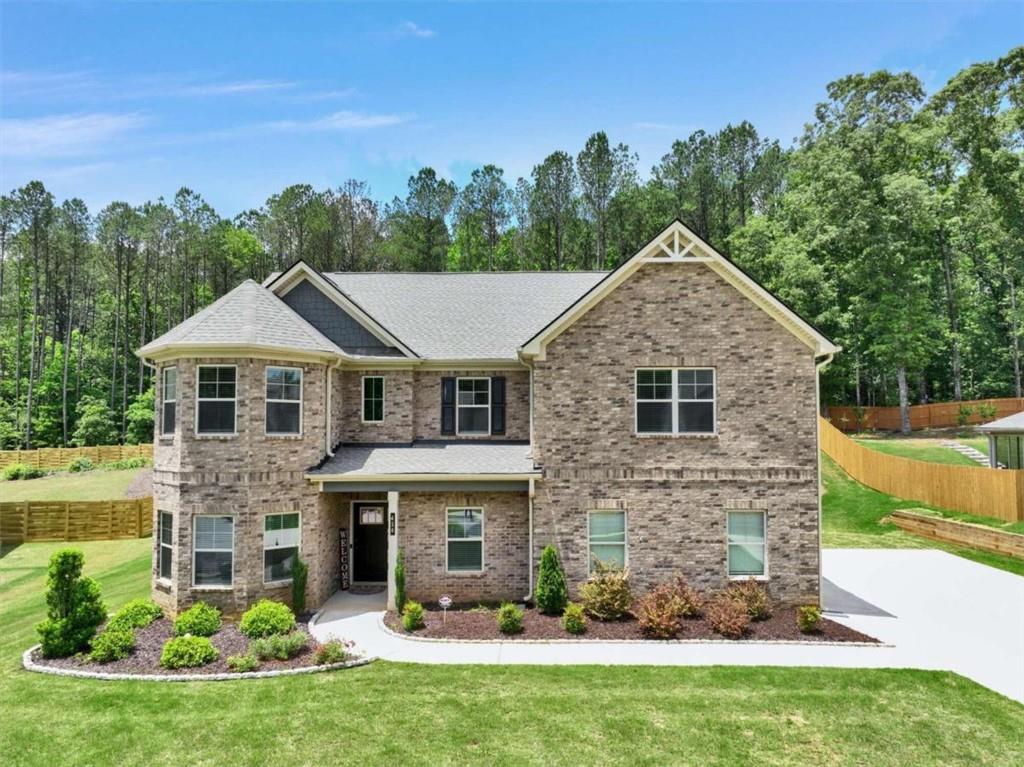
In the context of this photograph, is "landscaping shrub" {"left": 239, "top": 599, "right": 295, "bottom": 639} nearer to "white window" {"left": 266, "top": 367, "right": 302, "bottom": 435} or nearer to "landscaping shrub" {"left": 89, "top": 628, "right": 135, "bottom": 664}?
"landscaping shrub" {"left": 89, "top": 628, "right": 135, "bottom": 664}

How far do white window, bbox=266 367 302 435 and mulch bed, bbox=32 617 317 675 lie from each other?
4.46 metres

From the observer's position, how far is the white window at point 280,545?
13.9 metres

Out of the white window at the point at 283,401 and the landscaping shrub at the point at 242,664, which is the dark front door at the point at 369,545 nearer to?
the white window at the point at 283,401

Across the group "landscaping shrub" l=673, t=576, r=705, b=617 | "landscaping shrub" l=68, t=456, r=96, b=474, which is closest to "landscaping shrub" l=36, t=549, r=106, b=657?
"landscaping shrub" l=673, t=576, r=705, b=617

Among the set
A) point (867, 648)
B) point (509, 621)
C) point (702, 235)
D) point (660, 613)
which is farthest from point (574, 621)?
point (702, 235)

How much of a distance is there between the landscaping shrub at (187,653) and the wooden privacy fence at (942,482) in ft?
49.4

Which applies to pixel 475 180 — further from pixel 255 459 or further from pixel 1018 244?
pixel 255 459

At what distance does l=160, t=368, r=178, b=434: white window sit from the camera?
14047 mm

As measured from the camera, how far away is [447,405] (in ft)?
55.1

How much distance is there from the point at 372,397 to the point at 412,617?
6200 millimetres

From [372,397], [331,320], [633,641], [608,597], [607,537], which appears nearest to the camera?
[633,641]

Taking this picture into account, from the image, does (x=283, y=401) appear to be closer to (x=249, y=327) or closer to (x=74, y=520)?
(x=249, y=327)

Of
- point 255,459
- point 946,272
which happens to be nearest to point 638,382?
point 255,459

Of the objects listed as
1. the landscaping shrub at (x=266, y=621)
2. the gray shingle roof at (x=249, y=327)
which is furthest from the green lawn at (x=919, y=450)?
the landscaping shrub at (x=266, y=621)
